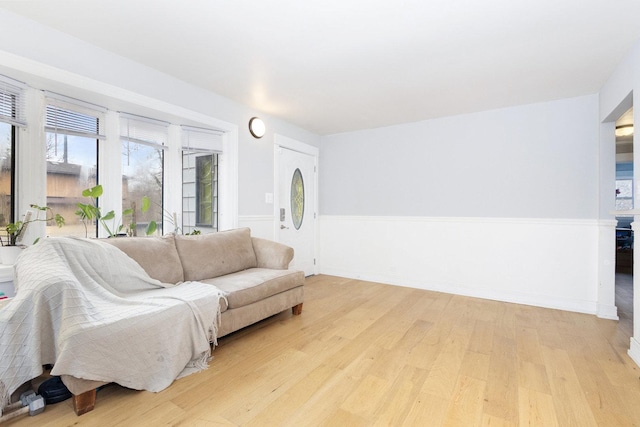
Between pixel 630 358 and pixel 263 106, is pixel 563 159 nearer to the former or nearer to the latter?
pixel 630 358

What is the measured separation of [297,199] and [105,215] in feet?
8.57

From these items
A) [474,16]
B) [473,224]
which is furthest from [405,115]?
[474,16]

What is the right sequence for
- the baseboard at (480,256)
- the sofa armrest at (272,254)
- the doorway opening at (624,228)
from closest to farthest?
the sofa armrest at (272,254)
the baseboard at (480,256)
the doorway opening at (624,228)

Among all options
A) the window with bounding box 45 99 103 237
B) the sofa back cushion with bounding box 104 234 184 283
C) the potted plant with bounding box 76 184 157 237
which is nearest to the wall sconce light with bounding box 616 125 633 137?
the sofa back cushion with bounding box 104 234 184 283

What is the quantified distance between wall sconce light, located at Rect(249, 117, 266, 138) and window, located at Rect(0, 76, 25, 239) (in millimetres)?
2114

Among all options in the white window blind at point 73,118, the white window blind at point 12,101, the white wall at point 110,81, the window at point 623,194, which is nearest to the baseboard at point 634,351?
the white wall at point 110,81

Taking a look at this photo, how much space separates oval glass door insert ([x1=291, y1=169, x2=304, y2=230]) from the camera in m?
4.62

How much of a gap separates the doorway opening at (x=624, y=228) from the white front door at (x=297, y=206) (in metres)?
3.73

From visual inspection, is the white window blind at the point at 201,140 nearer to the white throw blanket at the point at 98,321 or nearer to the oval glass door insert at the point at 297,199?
the oval glass door insert at the point at 297,199

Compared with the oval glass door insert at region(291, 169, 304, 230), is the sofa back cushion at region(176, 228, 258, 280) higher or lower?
lower

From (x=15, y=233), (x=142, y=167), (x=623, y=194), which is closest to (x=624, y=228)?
(x=623, y=194)

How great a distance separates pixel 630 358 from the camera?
219cm

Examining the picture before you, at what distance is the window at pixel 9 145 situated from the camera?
83.0 inches

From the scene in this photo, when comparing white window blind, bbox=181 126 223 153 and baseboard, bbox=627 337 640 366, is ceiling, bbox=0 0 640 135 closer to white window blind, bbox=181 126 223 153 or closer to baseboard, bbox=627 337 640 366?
white window blind, bbox=181 126 223 153
